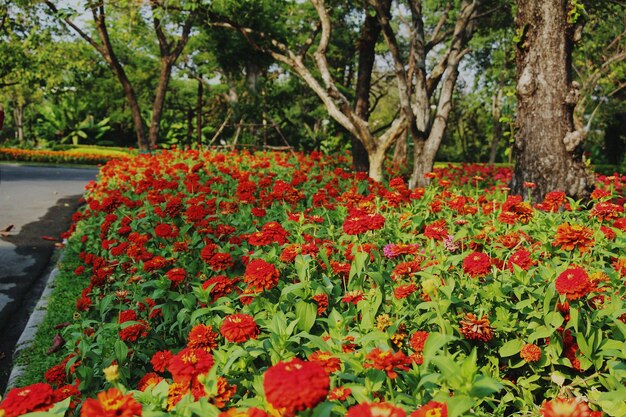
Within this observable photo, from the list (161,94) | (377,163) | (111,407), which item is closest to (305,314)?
(111,407)

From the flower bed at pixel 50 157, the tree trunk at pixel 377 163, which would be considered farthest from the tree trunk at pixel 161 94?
the tree trunk at pixel 377 163

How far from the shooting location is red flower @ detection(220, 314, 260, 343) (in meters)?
1.79

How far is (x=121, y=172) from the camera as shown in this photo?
7.88 metres

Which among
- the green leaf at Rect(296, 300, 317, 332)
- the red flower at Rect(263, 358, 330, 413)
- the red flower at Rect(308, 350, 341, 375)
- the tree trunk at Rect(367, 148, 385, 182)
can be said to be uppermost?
the tree trunk at Rect(367, 148, 385, 182)

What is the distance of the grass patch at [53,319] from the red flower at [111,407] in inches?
74.8

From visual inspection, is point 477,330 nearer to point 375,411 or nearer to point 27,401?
point 375,411

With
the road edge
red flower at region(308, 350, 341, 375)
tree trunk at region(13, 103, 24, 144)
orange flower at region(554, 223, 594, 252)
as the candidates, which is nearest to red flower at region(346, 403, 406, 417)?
red flower at region(308, 350, 341, 375)

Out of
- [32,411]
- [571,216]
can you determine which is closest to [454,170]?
[571,216]

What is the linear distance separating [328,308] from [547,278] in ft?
3.69

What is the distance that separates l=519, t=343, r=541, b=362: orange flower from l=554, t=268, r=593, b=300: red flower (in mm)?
297

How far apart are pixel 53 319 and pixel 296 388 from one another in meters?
3.88

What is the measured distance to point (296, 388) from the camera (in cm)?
108

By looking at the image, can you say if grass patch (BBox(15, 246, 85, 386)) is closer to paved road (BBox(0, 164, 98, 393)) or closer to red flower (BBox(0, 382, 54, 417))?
paved road (BBox(0, 164, 98, 393))

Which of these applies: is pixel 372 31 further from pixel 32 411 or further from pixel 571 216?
pixel 32 411
